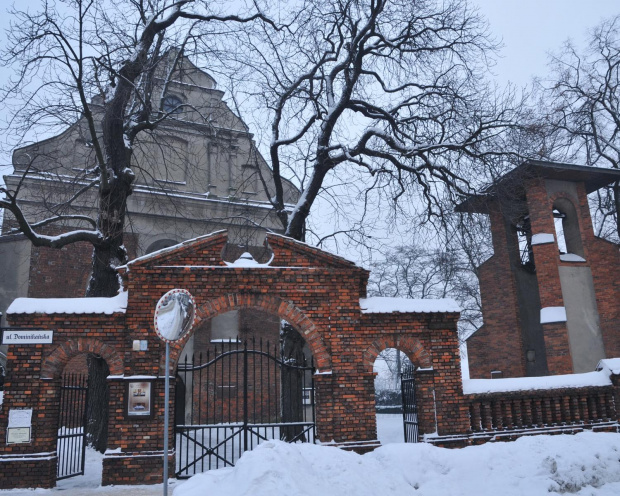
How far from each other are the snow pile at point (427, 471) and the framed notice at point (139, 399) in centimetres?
349

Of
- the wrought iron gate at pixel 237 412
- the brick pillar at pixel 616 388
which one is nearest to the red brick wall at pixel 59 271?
the wrought iron gate at pixel 237 412

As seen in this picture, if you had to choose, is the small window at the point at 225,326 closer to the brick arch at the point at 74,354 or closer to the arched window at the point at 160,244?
the arched window at the point at 160,244

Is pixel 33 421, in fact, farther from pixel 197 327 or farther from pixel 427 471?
pixel 427 471

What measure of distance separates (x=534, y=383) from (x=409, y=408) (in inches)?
106

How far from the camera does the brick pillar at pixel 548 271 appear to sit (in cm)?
1772

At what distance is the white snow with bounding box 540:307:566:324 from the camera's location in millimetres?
17852

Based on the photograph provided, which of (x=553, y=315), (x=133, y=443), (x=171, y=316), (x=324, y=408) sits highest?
(x=553, y=315)

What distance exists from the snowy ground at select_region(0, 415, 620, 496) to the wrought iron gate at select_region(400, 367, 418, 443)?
11.4ft

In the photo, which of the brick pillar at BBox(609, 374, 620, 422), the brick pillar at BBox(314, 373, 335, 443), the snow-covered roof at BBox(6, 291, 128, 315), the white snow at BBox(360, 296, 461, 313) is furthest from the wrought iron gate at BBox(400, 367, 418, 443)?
the snow-covered roof at BBox(6, 291, 128, 315)

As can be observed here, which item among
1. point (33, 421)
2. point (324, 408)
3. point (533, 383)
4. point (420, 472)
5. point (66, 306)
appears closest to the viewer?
point (420, 472)

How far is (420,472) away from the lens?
25.2ft

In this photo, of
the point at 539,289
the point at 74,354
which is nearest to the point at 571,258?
the point at 539,289

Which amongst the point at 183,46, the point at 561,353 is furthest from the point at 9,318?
the point at 561,353

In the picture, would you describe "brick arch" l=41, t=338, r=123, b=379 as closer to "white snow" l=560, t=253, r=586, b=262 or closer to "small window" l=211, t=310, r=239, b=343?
"small window" l=211, t=310, r=239, b=343
